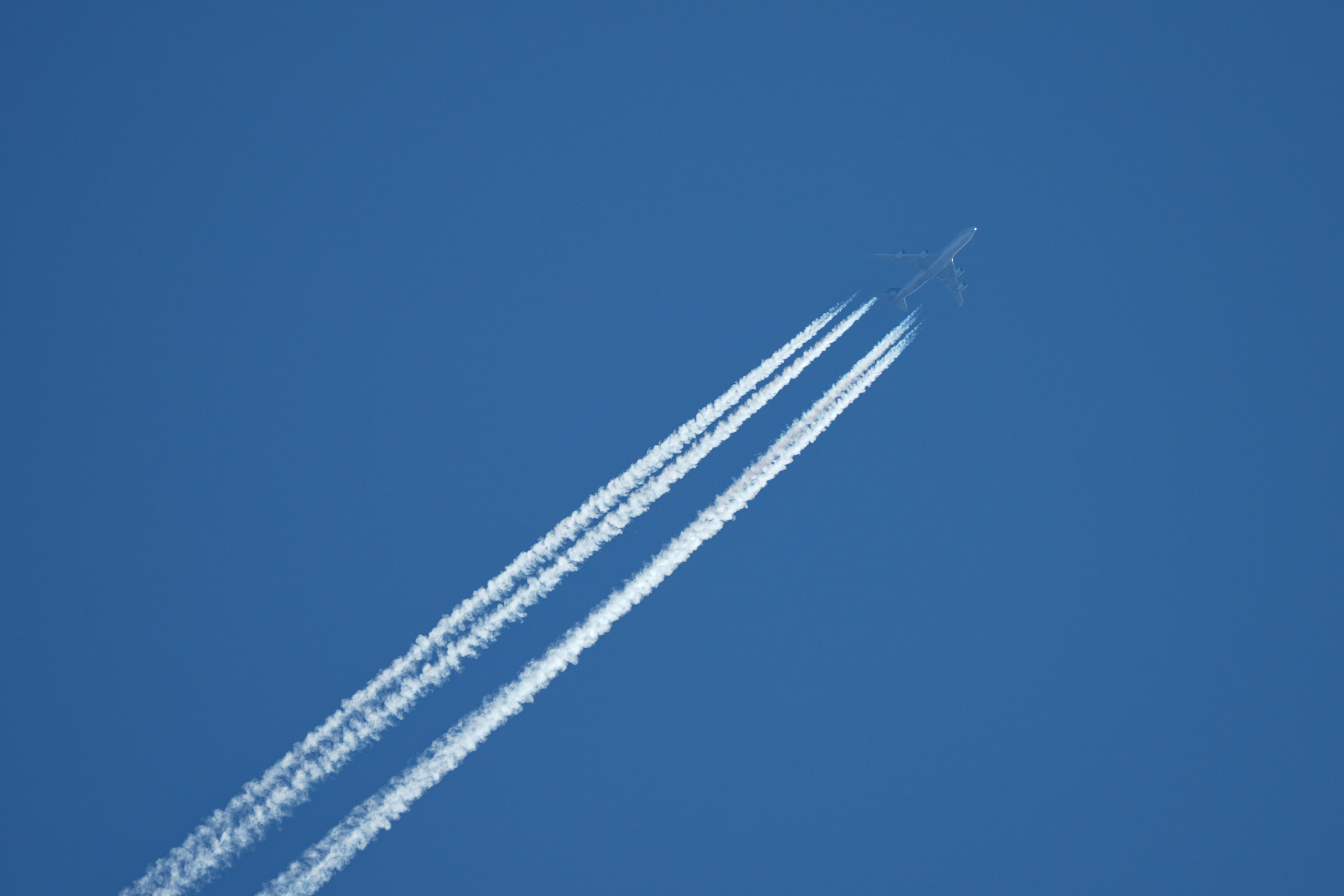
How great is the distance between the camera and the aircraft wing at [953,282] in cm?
4166

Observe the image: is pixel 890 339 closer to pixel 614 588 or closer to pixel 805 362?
pixel 805 362

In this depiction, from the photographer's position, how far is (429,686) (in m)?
31.4

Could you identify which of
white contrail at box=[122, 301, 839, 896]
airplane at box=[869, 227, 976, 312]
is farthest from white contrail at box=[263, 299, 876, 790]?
airplane at box=[869, 227, 976, 312]

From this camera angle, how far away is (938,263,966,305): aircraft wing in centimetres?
4166

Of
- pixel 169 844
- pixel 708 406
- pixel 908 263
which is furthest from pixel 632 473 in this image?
pixel 169 844

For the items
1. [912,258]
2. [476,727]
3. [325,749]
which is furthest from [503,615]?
[912,258]

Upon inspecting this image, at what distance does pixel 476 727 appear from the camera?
100 feet

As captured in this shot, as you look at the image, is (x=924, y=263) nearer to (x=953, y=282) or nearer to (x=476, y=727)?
(x=953, y=282)

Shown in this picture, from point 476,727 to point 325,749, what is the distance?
16.9 feet

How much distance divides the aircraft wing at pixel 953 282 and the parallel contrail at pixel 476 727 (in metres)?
A: 15.4

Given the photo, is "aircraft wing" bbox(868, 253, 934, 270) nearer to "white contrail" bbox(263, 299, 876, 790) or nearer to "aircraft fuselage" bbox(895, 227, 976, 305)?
"aircraft fuselage" bbox(895, 227, 976, 305)

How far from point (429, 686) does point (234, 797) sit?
720 cm

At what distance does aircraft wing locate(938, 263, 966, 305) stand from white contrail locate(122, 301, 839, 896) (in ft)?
61.0

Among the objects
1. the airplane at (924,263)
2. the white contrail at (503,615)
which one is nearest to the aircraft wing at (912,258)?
the airplane at (924,263)
